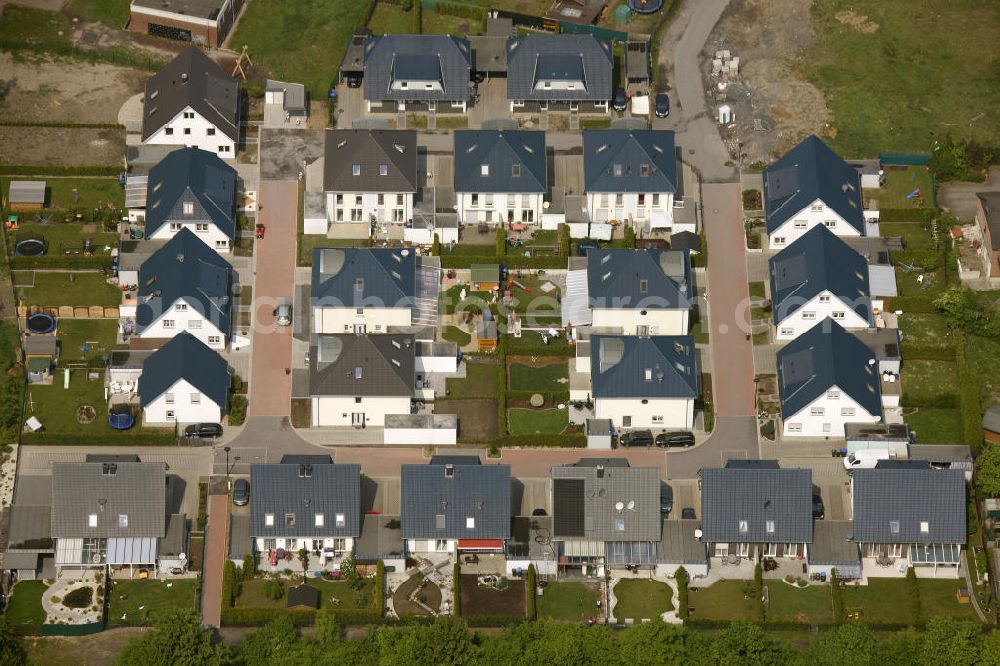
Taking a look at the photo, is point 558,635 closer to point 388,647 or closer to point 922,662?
point 388,647

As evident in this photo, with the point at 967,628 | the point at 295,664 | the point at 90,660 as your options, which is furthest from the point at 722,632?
the point at 90,660

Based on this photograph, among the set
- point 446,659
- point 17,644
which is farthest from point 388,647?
point 17,644

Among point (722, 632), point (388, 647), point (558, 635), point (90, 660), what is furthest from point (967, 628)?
point (90, 660)

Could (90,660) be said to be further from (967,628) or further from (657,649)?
(967,628)

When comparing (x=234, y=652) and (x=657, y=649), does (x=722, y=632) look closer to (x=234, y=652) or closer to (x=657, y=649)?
(x=657, y=649)
